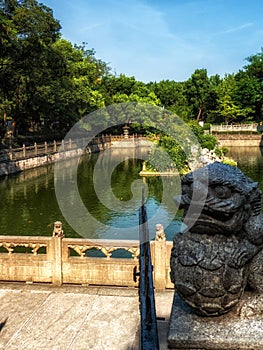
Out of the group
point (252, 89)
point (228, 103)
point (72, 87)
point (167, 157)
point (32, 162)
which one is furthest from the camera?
point (228, 103)

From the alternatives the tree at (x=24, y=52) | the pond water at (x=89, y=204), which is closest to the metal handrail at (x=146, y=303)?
the pond water at (x=89, y=204)

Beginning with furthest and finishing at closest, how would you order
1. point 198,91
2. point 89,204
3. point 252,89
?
point 198,91 < point 252,89 < point 89,204

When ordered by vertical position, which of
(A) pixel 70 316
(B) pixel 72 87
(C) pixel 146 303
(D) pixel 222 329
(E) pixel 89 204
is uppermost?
(B) pixel 72 87

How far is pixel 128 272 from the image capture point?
7.21 m

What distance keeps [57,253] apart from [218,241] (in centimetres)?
539

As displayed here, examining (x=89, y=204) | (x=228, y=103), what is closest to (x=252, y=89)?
(x=228, y=103)

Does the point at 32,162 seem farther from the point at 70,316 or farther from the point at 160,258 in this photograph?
the point at 70,316

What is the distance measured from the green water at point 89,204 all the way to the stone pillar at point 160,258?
160 inches

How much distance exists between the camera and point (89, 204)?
1942 cm

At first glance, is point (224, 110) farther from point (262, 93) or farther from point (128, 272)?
point (128, 272)

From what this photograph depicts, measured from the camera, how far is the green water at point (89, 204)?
14.7m

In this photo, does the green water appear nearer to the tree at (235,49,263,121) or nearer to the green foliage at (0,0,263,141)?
the green foliage at (0,0,263,141)

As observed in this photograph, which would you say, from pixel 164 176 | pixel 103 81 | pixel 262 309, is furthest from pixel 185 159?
pixel 103 81

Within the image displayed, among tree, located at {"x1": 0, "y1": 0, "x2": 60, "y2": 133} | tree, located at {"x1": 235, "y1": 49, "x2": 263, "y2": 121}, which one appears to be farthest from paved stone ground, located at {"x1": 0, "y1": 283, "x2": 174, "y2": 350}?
tree, located at {"x1": 235, "y1": 49, "x2": 263, "y2": 121}
